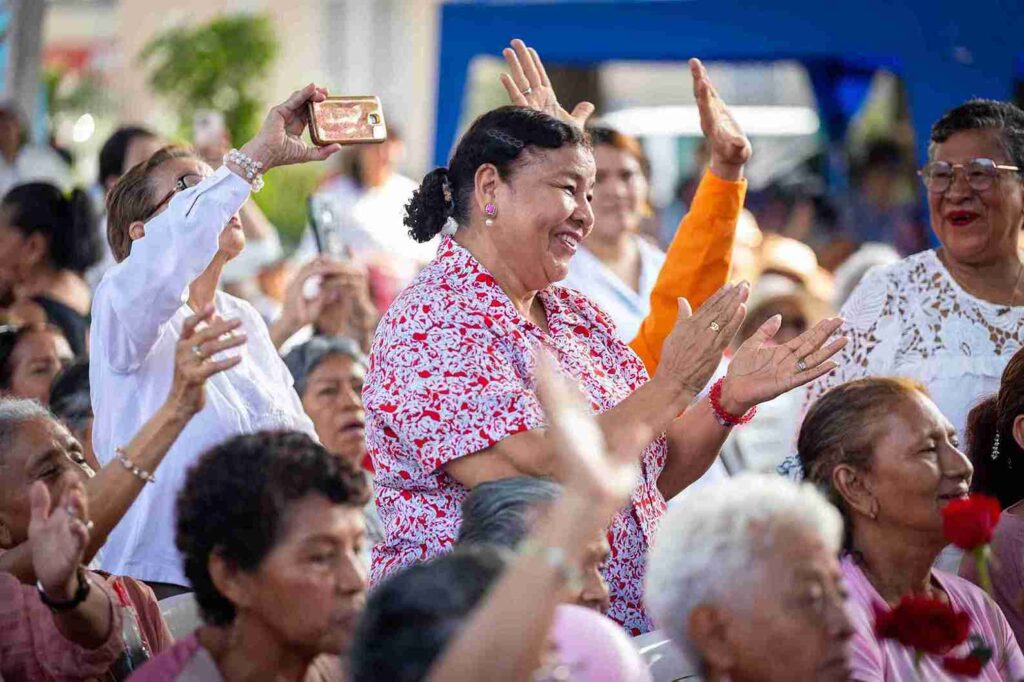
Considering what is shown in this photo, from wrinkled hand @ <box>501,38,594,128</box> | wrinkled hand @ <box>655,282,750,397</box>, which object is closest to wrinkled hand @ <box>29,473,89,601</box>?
wrinkled hand @ <box>655,282,750,397</box>

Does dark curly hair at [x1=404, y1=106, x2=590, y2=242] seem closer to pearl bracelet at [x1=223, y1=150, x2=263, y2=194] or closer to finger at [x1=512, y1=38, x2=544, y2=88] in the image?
pearl bracelet at [x1=223, y1=150, x2=263, y2=194]

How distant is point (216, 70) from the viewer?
1644cm

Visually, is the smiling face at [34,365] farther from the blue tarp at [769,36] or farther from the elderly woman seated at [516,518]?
the blue tarp at [769,36]

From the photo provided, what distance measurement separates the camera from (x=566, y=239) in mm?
3691

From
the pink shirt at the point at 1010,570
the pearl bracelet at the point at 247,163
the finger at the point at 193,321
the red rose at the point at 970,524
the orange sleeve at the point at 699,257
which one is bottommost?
the pink shirt at the point at 1010,570

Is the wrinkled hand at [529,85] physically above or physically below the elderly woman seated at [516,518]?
above

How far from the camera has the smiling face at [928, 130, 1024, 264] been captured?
4371 millimetres

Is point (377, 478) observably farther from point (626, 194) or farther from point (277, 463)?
point (626, 194)

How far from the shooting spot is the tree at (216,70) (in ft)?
52.7

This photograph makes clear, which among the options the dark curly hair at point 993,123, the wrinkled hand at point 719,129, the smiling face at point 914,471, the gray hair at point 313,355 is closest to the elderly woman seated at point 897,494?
the smiling face at point 914,471

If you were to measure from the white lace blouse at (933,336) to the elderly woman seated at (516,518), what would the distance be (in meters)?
1.57

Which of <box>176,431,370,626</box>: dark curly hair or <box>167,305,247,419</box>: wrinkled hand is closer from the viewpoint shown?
<box>176,431,370,626</box>: dark curly hair

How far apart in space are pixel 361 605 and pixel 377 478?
2.71 feet

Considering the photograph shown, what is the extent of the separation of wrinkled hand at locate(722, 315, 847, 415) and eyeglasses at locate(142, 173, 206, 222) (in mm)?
1440
